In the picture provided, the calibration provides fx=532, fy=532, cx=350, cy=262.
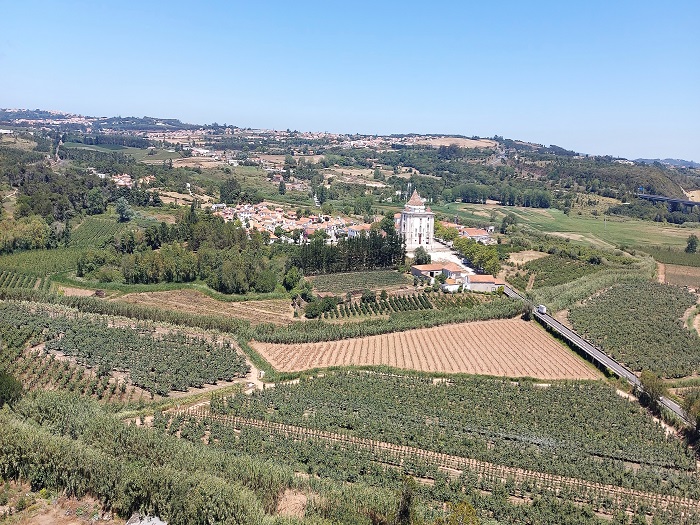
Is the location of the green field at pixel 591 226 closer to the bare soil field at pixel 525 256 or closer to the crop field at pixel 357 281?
the bare soil field at pixel 525 256

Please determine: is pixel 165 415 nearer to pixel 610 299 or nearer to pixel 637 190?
pixel 610 299

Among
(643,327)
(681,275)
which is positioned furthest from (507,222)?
(643,327)

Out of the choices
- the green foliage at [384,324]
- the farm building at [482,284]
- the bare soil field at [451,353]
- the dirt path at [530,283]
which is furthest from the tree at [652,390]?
the farm building at [482,284]

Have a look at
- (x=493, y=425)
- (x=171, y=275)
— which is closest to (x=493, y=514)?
(x=493, y=425)

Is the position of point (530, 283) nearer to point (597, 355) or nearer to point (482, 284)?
point (482, 284)

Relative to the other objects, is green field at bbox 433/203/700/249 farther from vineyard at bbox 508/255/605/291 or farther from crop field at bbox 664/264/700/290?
vineyard at bbox 508/255/605/291
